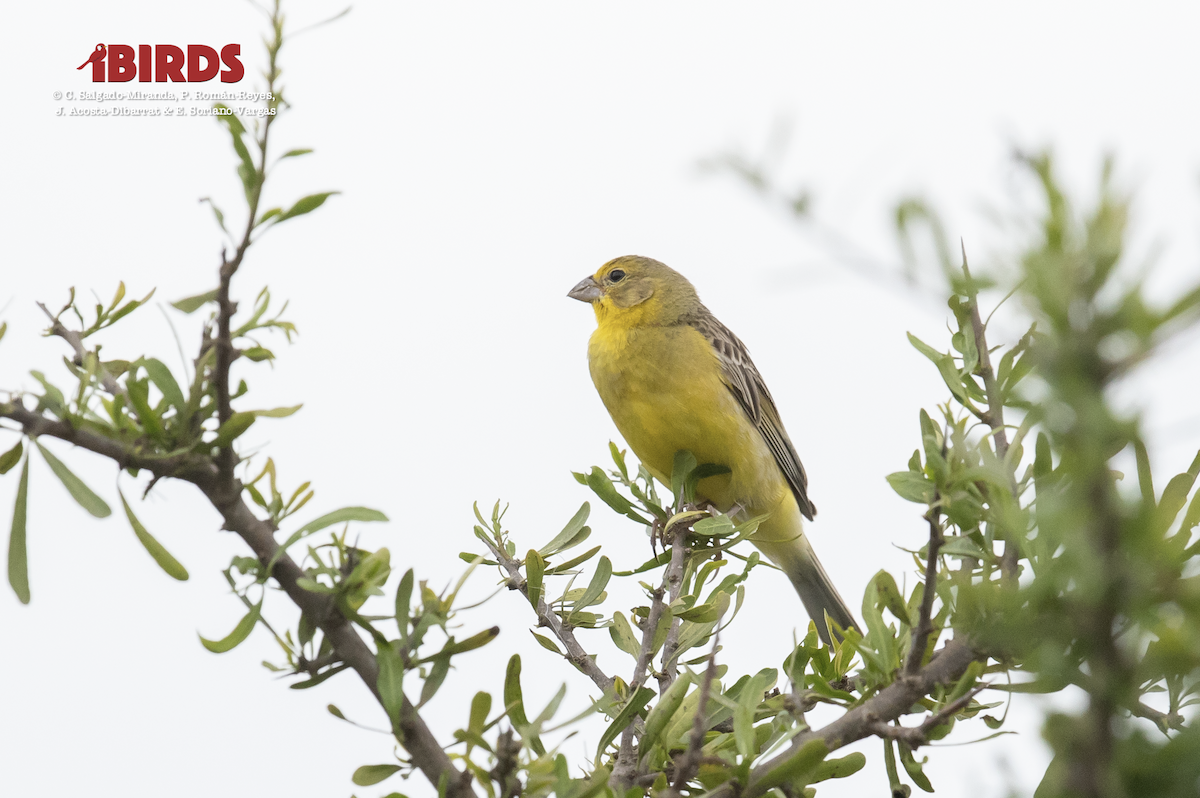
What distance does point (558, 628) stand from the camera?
9.81 ft

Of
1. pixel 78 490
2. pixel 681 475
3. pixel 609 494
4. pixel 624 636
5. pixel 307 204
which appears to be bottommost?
pixel 78 490

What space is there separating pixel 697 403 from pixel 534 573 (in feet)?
8.87

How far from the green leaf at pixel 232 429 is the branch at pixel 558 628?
145 centimetres

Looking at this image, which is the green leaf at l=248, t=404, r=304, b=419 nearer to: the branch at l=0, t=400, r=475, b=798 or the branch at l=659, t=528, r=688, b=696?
the branch at l=0, t=400, r=475, b=798

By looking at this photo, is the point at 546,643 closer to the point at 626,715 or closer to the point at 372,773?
the point at 626,715

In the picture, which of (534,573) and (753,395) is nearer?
(534,573)

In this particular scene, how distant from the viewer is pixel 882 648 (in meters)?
2.29

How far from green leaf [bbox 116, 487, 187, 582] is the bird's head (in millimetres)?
4463

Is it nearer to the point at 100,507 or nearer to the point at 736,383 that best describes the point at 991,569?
the point at 100,507

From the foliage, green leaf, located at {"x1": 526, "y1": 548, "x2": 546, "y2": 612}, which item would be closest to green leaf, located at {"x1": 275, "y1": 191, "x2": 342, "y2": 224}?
the foliage

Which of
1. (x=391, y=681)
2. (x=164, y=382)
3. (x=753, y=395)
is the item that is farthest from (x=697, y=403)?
(x=164, y=382)

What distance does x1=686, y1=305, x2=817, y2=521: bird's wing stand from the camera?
6.28 metres

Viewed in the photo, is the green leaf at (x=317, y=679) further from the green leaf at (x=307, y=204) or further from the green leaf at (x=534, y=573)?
the green leaf at (x=534, y=573)

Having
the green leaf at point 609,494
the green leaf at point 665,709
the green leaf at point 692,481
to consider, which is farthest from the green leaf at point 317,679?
the green leaf at point 692,481
